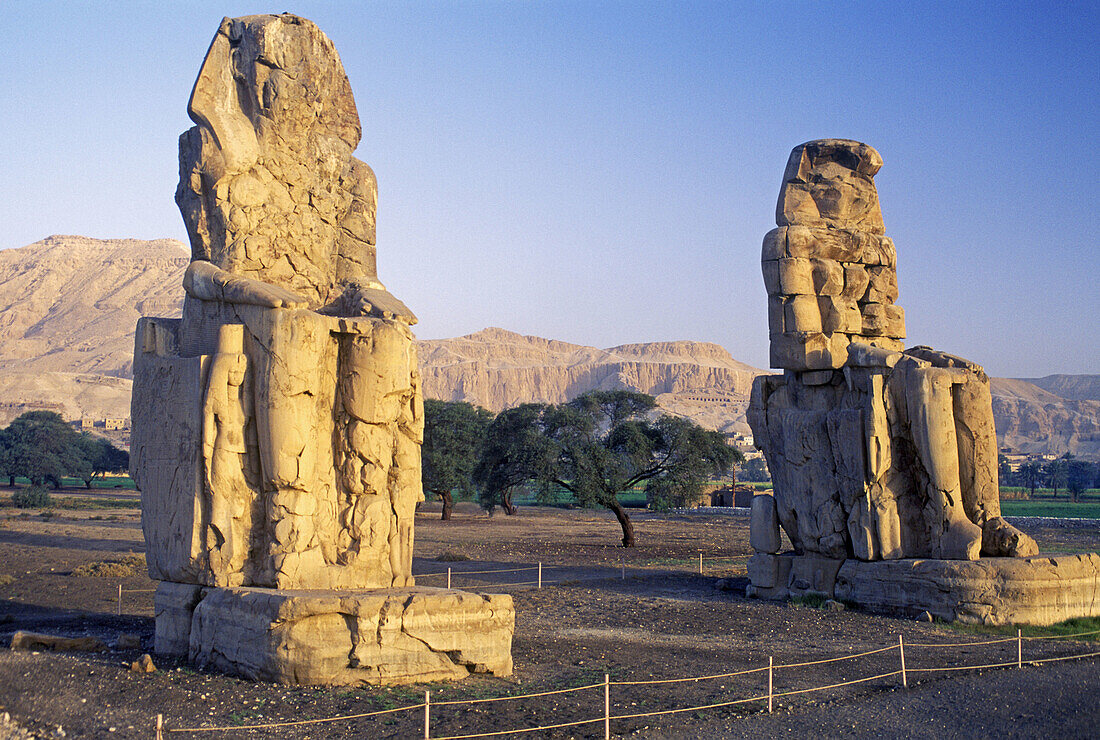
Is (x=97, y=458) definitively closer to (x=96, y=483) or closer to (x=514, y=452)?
(x=96, y=483)

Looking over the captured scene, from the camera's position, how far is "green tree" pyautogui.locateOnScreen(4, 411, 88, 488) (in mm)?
46094

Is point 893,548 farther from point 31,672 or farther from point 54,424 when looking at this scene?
point 54,424

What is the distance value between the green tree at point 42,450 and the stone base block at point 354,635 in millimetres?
43504

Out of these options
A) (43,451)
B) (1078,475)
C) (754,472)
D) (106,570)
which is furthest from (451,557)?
(754,472)

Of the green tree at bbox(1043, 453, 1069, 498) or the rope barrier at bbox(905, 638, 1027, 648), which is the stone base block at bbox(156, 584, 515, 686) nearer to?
the rope barrier at bbox(905, 638, 1027, 648)

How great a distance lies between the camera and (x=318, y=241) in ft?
34.4

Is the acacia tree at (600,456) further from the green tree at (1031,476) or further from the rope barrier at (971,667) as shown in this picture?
the green tree at (1031,476)

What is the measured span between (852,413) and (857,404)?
58cm

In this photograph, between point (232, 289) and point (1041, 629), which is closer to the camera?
point (232, 289)

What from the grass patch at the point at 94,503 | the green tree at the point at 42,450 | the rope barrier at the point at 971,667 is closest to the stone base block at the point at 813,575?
the rope barrier at the point at 971,667

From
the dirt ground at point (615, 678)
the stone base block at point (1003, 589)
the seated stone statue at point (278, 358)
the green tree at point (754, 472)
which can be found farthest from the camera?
the green tree at point (754, 472)

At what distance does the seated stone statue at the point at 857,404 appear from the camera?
12477 mm

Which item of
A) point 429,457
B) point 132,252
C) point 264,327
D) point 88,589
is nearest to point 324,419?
point 264,327

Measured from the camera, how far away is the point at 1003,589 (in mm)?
11531
